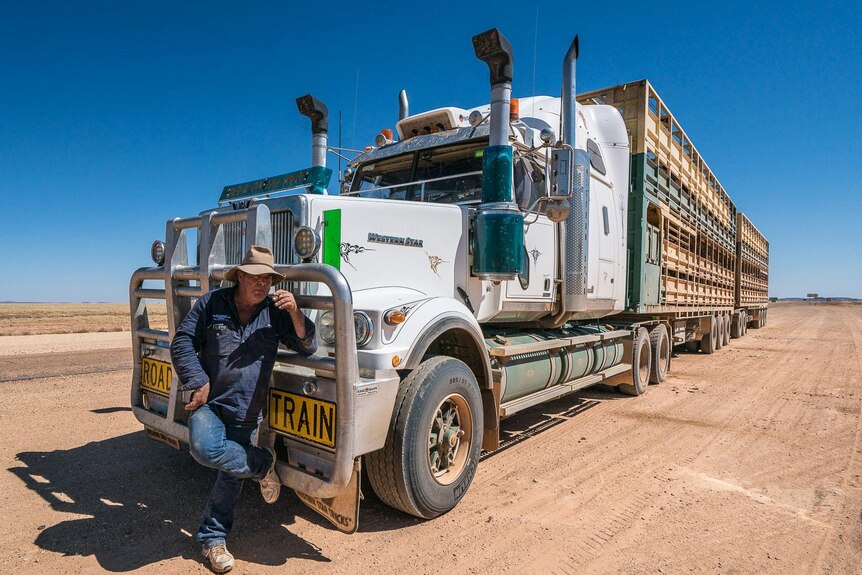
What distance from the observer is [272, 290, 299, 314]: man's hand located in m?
2.63

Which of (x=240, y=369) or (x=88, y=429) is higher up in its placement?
(x=240, y=369)

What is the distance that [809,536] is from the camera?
3.17 meters

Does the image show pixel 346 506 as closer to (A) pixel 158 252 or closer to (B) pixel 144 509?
(B) pixel 144 509

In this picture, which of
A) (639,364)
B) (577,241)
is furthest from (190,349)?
(639,364)

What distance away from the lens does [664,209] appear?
27.3 ft

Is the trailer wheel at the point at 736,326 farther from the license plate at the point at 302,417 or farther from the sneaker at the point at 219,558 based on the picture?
the sneaker at the point at 219,558

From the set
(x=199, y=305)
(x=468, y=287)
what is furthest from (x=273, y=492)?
(x=468, y=287)

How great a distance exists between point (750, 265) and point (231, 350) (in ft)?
73.3

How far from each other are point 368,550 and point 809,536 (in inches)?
109

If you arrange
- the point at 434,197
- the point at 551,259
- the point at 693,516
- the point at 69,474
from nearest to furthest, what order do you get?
the point at 693,516
the point at 69,474
the point at 434,197
the point at 551,259

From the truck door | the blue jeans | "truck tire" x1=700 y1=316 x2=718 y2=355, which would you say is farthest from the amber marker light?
"truck tire" x1=700 y1=316 x2=718 y2=355

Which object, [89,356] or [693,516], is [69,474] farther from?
[89,356]

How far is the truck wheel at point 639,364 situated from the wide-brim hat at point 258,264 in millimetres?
6124

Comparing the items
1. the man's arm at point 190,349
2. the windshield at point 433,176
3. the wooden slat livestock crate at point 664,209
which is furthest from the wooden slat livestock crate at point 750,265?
the man's arm at point 190,349
